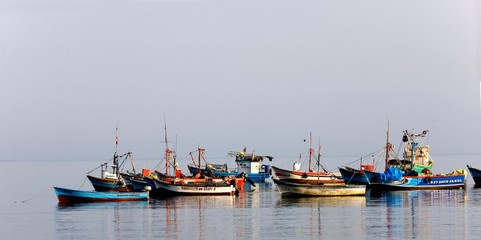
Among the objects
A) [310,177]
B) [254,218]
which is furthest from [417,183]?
[254,218]

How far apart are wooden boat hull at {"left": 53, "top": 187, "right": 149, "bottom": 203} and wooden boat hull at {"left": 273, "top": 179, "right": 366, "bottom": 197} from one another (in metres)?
14.9

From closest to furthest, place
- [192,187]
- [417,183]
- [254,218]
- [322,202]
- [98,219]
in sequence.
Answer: [98,219] < [254,218] < [322,202] < [192,187] < [417,183]

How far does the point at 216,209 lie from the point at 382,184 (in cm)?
2820

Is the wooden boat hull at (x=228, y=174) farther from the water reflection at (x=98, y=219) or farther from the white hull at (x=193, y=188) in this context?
the water reflection at (x=98, y=219)

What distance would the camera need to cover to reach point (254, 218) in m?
69.1

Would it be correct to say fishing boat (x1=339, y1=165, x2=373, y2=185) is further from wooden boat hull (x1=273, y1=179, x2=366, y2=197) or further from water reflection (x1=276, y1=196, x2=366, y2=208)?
water reflection (x1=276, y1=196, x2=366, y2=208)

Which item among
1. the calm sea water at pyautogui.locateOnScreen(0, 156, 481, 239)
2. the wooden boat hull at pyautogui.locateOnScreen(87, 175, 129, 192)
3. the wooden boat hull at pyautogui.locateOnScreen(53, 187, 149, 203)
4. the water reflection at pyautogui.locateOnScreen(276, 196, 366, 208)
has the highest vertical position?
the wooden boat hull at pyautogui.locateOnScreen(87, 175, 129, 192)

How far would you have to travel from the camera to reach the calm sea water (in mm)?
58250

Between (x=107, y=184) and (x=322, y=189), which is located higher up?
(x=107, y=184)

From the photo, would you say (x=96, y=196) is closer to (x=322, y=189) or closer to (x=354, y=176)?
(x=322, y=189)

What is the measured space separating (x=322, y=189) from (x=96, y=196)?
2327cm

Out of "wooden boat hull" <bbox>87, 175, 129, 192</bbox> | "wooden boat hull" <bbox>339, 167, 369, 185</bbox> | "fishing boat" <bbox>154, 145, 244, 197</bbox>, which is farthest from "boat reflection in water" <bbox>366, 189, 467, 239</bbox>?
"wooden boat hull" <bbox>87, 175, 129, 192</bbox>

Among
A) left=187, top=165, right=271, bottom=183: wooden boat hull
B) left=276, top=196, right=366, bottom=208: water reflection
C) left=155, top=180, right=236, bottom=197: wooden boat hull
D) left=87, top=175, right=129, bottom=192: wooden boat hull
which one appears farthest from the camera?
left=187, top=165, right=271, bottom=183: wooden boat hull

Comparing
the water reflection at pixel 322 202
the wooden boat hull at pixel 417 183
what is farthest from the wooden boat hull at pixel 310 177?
the water reflection at pixel 322 202
